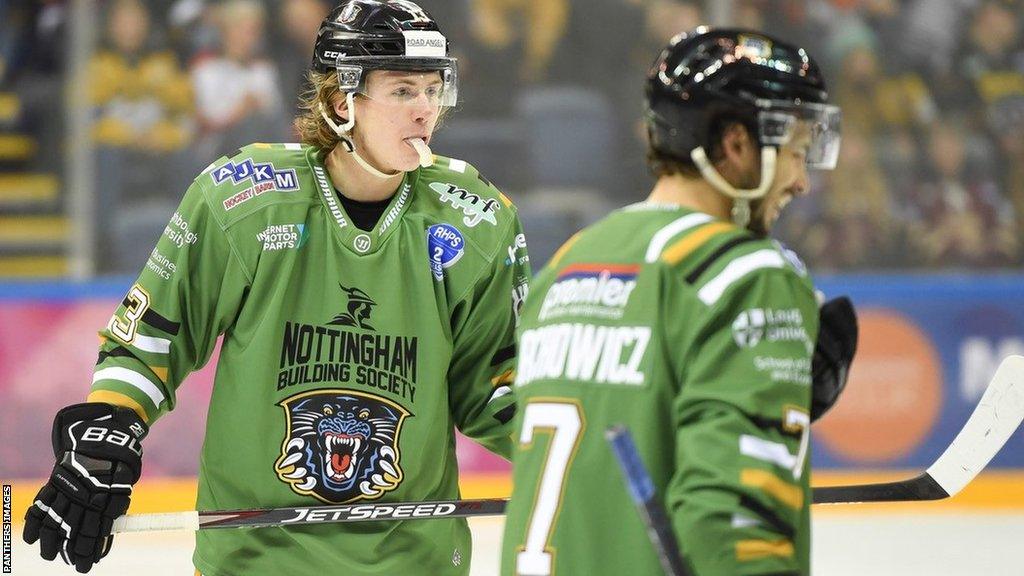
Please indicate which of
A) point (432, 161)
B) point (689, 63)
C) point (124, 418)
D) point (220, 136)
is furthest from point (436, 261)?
point (220, 136)

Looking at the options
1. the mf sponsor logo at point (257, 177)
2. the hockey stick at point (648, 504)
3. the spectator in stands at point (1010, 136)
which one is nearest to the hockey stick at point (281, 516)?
the mf sponsor logo at point (257, 177)

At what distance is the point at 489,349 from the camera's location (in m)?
2.67

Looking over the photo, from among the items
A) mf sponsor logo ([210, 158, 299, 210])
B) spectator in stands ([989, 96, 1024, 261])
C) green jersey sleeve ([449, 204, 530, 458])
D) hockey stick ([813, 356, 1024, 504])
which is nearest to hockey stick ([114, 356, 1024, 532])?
hockey stick ([813, 356, 1024, 504])

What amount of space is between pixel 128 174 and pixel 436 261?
4083mm

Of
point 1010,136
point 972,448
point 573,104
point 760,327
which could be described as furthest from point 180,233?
point 1010,136

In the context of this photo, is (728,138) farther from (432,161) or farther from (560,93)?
(560,93)

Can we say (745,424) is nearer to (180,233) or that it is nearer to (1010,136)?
(180,233)

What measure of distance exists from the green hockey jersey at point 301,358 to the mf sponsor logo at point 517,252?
8 cm

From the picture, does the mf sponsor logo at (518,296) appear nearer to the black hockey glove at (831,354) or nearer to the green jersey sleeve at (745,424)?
the black hockey glove at (831,354)

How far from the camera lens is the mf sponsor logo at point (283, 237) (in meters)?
2.55

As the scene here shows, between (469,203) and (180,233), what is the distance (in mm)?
507

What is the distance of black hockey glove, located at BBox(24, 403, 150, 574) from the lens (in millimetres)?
2400

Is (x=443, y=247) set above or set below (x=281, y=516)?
above

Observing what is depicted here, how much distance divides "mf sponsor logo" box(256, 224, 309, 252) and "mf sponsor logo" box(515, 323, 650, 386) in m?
0.79
